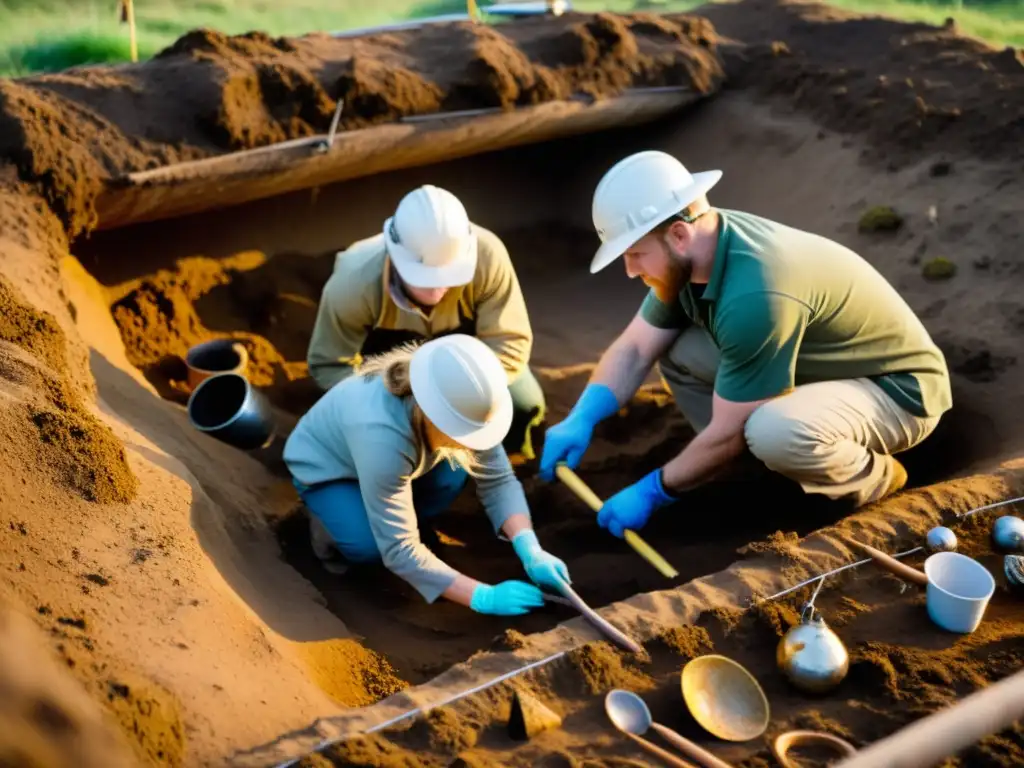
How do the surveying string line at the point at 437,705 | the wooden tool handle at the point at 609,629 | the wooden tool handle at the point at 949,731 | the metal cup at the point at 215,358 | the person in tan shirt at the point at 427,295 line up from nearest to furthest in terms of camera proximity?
the wooden tool handle at the point at 949,731
the surveying string line at the point at 437,705
the wooden tool handle at the point at 609,629
the person in tan shirt at the point at 427,295
the metal cup at the point at 215,358

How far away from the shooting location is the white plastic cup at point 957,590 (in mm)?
3148

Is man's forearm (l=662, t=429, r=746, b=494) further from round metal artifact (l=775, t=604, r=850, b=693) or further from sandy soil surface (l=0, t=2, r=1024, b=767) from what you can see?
round metal artifact (l=775, t=604, r=850, b=693)

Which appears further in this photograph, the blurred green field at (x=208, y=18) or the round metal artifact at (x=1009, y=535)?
the blurred green field at (x=208, y=18)

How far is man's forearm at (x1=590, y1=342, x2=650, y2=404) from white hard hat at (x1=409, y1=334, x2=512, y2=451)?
1138mm

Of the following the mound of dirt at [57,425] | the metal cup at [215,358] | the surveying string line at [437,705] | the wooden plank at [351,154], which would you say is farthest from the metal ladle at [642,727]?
the wooden plank at [351,154]

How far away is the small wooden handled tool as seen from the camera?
3.80 metres

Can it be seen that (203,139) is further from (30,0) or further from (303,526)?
(30,0)

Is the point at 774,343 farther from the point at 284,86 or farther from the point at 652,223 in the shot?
the point at 284,86

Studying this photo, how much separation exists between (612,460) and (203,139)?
269 cm

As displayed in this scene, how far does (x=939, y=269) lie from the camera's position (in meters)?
5.11

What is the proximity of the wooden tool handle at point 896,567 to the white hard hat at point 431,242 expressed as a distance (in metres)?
1.84

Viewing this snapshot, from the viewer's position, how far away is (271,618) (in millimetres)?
3377

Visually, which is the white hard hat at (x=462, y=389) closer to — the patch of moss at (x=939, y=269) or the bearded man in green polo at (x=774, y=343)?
the bearded man in green polo at (x=774, y=343)

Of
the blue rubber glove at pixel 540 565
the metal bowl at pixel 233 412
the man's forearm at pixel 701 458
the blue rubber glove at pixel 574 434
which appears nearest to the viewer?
the blue rubber glove at pixel 540 565
